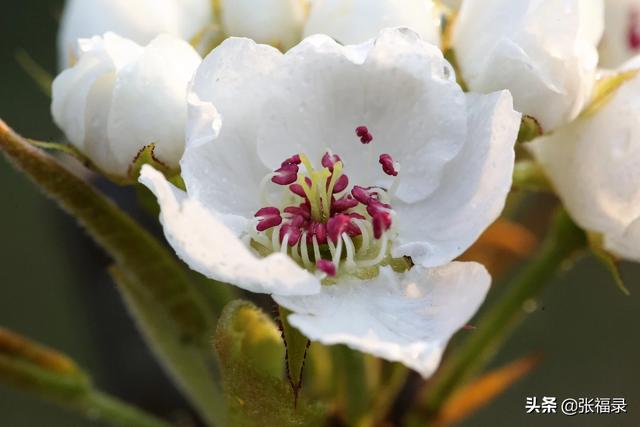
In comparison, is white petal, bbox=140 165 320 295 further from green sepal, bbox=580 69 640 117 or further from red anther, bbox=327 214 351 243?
green sepal, bbox=580 69 640 117

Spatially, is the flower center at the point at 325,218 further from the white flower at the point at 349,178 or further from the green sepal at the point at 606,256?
the green sepal at the point at 606,256

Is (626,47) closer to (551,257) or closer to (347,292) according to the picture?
(551,257)

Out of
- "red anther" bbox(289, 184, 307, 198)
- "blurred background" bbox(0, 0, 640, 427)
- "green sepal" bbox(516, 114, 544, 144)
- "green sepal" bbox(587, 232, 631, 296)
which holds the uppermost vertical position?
"green sepal" bbox(516, 114, 544, 144)

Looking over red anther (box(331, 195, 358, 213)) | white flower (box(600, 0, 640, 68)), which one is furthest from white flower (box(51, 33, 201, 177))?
white flower (box(600, 0, 640, 68))

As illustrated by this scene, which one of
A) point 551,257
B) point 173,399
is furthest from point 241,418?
point 173,399

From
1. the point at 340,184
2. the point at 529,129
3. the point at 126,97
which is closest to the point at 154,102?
the point at 126,97

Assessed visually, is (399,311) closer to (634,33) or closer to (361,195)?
(361,195)

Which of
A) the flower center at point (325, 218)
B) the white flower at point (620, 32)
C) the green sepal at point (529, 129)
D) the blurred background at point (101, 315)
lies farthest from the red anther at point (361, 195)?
the blurred background at point (101, 315)
